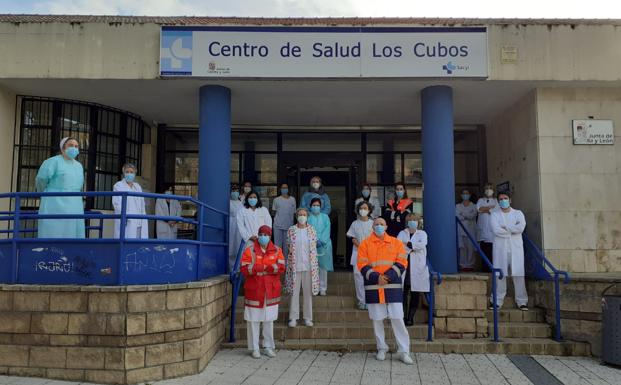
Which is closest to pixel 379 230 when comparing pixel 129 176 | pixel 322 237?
pixel 322 237

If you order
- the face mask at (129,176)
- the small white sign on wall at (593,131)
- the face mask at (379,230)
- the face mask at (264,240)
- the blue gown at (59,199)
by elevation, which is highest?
the small white sign on wall at (593,131)

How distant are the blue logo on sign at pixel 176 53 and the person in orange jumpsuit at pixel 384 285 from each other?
4.02m

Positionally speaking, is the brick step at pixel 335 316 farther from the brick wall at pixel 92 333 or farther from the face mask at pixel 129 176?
the face mask at pixel 129 176

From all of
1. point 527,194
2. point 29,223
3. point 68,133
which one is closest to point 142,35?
point 68,133

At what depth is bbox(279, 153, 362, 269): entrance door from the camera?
10977 mm

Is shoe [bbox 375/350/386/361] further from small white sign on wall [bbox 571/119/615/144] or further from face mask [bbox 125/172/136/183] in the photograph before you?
small white sign on wall [bbox 571/119/615/144]

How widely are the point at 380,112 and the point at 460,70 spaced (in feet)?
7.70

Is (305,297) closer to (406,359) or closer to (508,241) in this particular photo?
(406,359)

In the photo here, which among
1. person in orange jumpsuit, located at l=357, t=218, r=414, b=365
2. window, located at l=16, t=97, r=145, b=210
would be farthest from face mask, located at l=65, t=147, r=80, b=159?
person in orange jumpsuit, located at l=357, t=218, r=414, b=365

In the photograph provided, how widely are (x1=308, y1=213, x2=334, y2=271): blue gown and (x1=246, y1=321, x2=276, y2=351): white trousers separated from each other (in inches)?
62.5

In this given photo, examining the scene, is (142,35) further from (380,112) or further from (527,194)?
(527,194)

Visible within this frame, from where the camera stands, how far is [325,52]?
7.81 meters

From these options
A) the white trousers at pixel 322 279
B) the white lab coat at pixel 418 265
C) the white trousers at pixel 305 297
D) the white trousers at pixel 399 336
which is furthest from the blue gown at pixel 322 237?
the white trousers at pixel 399 336

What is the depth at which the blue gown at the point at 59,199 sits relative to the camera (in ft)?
19.5
